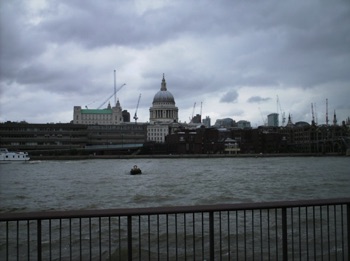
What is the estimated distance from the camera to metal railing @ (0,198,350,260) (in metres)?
6.90

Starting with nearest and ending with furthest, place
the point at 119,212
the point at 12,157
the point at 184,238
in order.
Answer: the point at 119,212, the point at 184,238, the point at 12,157

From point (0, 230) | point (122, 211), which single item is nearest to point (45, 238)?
point (0, 230)

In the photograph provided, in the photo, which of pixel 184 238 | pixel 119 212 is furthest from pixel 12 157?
pixel 119 212

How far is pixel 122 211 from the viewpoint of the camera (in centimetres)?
670

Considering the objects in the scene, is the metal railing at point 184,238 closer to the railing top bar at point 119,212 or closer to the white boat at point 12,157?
the railing top bar at point 119,212

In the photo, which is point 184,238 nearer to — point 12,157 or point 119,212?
point 119,212

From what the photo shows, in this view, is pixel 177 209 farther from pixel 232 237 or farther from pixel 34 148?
pixel 34 148

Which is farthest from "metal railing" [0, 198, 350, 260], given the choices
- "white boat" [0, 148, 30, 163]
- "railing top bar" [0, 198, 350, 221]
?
"white boat" [0, 148, 30, 163]

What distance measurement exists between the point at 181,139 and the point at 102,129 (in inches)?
1431

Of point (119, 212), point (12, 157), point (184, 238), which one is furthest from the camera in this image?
point (12, 157)

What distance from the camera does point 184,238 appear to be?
946 cm

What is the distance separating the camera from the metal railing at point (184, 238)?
6902mm

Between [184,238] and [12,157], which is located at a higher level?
[184,238]

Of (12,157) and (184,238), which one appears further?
(12,157)
